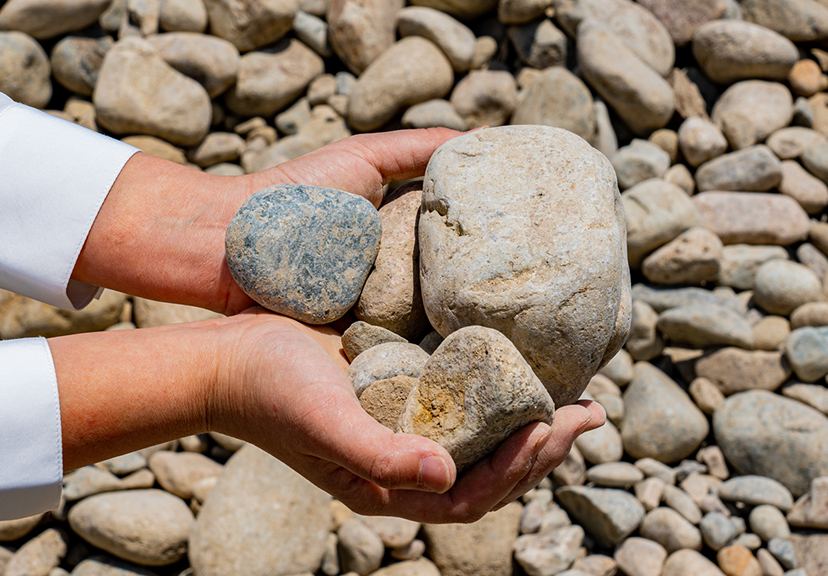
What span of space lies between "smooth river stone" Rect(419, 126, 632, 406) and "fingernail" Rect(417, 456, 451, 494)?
45 centimetres

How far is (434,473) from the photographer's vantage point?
4.63 feet

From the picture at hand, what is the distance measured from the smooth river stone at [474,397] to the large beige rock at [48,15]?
4.42 metres

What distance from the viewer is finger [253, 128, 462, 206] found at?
2250mm

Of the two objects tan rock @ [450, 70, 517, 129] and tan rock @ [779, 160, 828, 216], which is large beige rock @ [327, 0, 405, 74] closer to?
tan rock @ [450, 70, 517, 129]

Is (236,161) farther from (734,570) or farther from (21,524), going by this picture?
(734,570)

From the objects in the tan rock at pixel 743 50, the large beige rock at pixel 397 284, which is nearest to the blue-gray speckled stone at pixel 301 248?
the large beige rock at pixel 397 284

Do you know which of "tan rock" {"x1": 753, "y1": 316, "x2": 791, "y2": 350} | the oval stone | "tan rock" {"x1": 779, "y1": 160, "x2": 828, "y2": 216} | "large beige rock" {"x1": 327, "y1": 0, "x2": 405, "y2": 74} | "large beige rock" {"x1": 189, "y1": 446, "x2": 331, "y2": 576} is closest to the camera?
"large beige rock" {"x1": 189, "y1": 446, "x2": 331, "y2": 576}

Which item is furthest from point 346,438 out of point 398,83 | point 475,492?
point 398,83

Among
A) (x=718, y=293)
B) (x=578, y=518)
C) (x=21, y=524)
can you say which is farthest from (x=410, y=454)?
(x=718, y=293)

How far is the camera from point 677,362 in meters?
4.23

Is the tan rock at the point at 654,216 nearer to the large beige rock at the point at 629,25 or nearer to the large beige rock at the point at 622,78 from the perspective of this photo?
the large beige rock at the point at 622,78

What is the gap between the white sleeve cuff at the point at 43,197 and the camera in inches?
80.3

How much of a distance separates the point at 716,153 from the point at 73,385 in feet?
14.1

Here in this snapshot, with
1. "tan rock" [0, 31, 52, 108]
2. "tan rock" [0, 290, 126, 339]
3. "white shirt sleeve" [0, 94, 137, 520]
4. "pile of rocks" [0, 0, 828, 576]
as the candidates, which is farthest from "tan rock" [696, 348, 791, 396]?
"tan rock" [0, 31, 52, 108]
